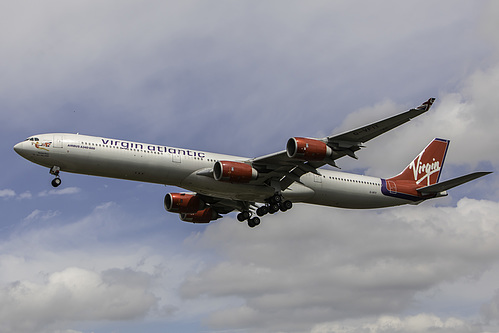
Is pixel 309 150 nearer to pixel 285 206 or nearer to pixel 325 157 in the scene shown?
pixel 325 157

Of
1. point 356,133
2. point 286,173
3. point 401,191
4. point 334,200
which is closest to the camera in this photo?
point 356,133

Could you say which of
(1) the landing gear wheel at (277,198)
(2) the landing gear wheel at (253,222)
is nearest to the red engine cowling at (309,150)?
(1) the landing gear wheel at (277,198)

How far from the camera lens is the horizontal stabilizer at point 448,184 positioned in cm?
4420

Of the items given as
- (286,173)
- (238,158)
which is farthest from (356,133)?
(238,158)

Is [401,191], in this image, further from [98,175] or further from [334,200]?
[98,175]

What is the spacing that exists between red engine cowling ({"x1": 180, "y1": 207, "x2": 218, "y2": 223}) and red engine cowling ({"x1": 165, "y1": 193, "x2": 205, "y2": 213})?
2059 millimetres

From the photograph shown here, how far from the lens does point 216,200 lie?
51719 millimetres

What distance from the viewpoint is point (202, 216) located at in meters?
53.8

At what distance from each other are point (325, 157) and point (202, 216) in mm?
16152

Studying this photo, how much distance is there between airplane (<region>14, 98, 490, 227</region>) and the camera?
4094 centimetres

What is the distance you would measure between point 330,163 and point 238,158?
290 inches

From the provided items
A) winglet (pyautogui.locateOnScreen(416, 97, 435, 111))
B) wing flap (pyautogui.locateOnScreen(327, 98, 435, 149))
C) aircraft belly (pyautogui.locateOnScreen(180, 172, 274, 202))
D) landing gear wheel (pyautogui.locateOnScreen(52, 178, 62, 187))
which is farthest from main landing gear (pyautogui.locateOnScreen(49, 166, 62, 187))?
winglet (pyautogui.locateOnScreen(416, 97, 435, 111))

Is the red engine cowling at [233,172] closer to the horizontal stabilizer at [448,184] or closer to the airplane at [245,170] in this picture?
the airplane at [245,170]

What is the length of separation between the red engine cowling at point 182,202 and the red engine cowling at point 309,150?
12.7m
